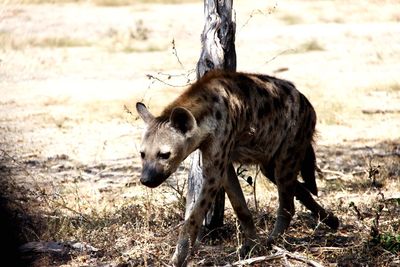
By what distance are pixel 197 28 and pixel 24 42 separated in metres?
4.06

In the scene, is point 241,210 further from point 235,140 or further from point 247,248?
point 235,140

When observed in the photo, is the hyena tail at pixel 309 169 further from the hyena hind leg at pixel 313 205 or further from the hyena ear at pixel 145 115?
the hyena ear at pixel 145 115

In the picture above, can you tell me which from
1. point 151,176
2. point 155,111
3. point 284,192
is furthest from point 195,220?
point 155,111

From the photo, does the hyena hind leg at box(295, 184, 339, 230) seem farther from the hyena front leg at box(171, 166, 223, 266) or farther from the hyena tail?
the hyena front leg at box(171, 166, 223, 266)

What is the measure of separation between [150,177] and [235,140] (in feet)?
2.51

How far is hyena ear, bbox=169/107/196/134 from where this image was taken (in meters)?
4.85

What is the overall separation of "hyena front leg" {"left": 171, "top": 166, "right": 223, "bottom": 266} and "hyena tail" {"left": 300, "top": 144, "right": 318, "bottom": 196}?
108 cm

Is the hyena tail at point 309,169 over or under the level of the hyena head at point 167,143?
under

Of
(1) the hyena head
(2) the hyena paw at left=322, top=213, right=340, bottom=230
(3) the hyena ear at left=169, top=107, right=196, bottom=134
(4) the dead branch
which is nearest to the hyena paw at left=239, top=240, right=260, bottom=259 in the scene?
(4) the dead branch

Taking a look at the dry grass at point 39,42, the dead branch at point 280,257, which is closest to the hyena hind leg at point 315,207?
the dead branch at point 280,257

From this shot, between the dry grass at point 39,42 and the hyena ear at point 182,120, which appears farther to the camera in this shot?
the dry grass at point 39,42

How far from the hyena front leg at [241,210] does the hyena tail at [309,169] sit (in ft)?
2.21

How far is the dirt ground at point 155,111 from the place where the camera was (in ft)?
19.0

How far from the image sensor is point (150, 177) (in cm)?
478
